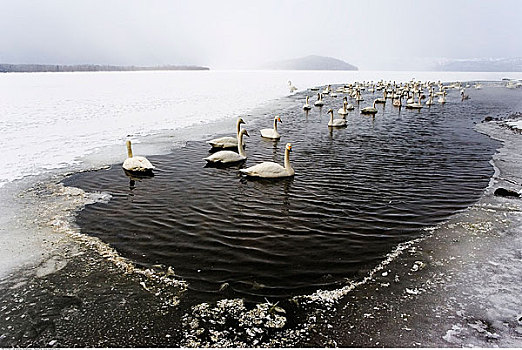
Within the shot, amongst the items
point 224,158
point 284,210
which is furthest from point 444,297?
point 224,158

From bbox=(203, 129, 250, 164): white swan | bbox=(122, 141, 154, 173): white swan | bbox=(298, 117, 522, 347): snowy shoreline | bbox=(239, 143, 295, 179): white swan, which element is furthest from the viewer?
bbox=(203, 129, 250, 164): white swan

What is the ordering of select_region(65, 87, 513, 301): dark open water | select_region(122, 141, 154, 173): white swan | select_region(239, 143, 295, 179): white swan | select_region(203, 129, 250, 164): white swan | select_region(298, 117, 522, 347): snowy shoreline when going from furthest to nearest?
select_region(203, 129, 250, 164): white swan → select_region(122, 141, 154, 173): white swan → select_region(239, 143, 295, 179): white swan → select_region(65, 87, 513, 301): dark open water → select_region(298, 117, 522, 347): snowy shoreline

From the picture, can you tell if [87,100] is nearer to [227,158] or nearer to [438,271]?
[227,158]

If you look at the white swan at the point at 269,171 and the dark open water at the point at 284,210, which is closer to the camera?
the dark open water at the point at 284,210

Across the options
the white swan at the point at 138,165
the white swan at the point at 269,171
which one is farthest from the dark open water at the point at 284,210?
the white swan at the point at 138,165

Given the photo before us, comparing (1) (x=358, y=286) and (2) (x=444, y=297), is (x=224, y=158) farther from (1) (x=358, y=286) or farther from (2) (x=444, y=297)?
(2) (x=444, y=297)

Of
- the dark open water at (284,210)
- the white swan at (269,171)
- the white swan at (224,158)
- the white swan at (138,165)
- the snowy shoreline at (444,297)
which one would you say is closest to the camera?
the snowy shoreline at (444,297)

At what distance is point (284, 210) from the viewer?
8289mm

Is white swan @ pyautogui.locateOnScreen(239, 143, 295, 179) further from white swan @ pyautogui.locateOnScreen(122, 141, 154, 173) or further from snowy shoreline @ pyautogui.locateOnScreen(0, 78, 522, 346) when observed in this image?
snowy shoreline @ pyautogui.locateOnScreen(0, 78, 522, 346)

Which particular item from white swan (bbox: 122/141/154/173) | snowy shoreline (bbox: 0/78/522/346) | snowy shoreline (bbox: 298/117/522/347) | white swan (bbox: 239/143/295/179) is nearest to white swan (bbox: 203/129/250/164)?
white swan (bbox: 239/143/295/179)

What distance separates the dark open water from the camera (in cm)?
590

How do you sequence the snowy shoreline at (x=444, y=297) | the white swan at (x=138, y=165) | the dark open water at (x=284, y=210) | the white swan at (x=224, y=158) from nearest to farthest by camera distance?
the snowy shoreline at (x=444, y=297) → the dark open water at (x=284, y=210) → the white swan at (x=138, y=165) → the white swan at (x=224, y=158)

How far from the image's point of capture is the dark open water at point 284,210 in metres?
5.90

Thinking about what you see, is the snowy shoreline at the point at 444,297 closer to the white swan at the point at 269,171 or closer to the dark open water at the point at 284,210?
the dark open water at the point at 284,210
